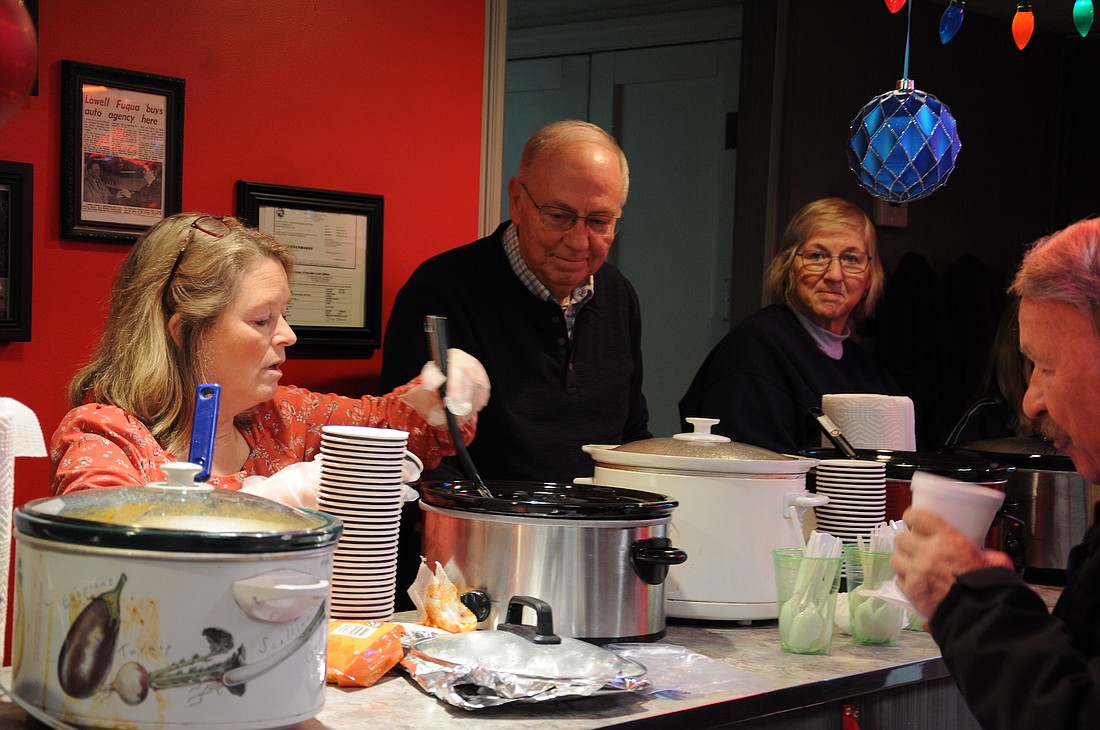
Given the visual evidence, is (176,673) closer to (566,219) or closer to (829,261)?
(566,219)

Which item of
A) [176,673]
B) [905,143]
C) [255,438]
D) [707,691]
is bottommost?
[707,691]

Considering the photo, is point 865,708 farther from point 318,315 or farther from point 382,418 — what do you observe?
point 318,315

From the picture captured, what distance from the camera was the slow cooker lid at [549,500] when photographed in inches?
62.3

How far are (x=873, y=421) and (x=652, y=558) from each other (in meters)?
0.85

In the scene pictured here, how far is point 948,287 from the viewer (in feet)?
15.7

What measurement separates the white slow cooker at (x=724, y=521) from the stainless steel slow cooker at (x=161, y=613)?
759mm

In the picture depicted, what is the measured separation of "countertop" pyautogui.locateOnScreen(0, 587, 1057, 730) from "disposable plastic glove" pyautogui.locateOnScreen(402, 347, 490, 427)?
1.57 ft

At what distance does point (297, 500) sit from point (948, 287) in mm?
3725

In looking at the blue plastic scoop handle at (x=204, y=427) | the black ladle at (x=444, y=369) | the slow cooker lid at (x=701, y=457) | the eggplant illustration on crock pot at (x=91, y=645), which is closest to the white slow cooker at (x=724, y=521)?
the slow cooker lid at (x=701, y=457)

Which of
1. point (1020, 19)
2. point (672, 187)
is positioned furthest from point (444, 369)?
point (672, 187)

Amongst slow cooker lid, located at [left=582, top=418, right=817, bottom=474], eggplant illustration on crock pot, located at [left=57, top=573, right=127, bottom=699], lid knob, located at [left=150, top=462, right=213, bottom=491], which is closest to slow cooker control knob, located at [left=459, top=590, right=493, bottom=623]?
slow cooker lid, located at [left=582, top=418, right=817, bottom=474]

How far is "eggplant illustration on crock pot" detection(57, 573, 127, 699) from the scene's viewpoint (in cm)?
111

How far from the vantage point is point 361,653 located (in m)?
1.41

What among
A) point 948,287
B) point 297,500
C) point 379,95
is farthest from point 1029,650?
point 948,287
